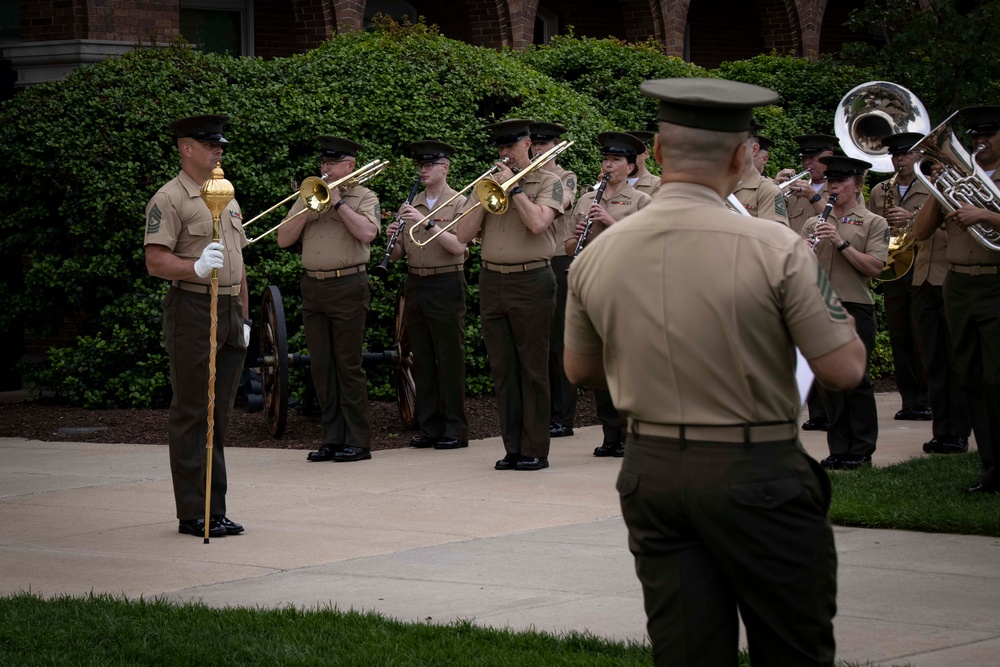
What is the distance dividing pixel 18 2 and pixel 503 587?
429 inches

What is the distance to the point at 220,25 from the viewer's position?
1775 centimetres

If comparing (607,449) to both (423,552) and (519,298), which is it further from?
(423,552)

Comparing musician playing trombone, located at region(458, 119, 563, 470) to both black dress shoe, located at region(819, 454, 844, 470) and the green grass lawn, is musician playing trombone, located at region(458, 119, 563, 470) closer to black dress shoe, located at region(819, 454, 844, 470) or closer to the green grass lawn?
black dress shoe, located at region(819, 454, 844, 470)

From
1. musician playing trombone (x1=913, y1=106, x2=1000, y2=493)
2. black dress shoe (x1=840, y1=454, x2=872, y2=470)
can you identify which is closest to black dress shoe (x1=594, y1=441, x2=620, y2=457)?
black dress shoe (x1=840, y1=454, x2=872, y2=470)

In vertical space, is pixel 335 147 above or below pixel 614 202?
above

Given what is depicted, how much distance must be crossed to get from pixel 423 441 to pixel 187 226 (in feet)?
12.3

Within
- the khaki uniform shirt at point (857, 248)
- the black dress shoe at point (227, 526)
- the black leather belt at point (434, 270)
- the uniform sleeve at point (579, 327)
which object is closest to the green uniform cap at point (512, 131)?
the black leather belt at point (434, 270)

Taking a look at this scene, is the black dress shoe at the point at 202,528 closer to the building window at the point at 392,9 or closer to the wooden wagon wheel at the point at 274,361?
the wooden wagon wheel at the point at 274,361

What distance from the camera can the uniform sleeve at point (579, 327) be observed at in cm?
360

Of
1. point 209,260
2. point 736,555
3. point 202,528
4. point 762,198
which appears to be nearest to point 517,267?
point 762,198

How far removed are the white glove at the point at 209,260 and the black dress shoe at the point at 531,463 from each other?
10.2 feet

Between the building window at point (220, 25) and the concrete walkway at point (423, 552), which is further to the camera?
the building window at point (220, 25)

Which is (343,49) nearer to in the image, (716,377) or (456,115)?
(456,115)

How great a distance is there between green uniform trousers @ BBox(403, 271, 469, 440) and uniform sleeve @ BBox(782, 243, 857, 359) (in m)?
7.39
